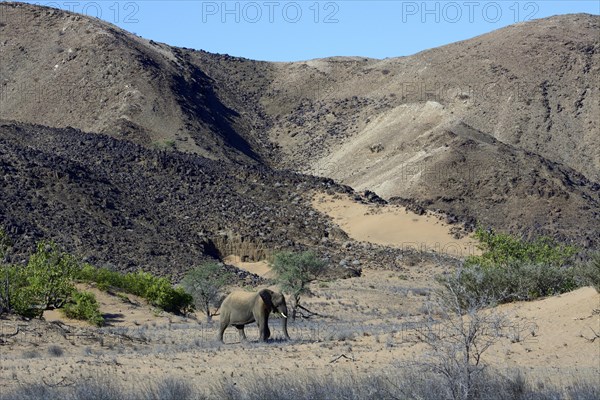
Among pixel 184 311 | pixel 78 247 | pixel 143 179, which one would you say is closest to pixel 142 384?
pixel 184 311

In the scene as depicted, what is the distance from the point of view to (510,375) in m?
18.2

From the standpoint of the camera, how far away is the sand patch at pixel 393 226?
67.0m

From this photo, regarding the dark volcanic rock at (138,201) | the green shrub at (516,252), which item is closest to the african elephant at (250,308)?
the green shrub at (516,252)

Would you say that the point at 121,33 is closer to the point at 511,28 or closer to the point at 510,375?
the point at 511,28

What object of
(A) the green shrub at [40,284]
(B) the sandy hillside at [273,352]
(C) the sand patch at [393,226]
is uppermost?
(C) the sand patch at [393,226]

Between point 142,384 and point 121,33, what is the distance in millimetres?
99292

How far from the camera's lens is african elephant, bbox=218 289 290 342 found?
86.6 feet

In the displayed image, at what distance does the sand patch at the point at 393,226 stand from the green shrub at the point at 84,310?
33.1 m

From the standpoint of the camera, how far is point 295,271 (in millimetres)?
45469

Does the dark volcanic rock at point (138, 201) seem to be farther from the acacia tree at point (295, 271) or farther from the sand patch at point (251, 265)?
the acacia tree at point (295, 271)

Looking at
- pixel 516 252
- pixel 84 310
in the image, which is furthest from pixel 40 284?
pixel 516 252

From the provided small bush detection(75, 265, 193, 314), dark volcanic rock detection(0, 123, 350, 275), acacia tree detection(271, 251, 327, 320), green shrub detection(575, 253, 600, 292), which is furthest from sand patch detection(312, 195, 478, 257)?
green shrub detection(575, 253, 600, 292)

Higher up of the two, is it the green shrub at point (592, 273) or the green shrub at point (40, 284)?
the green shrub at point (40, 284)

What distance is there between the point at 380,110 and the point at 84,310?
7561cm
